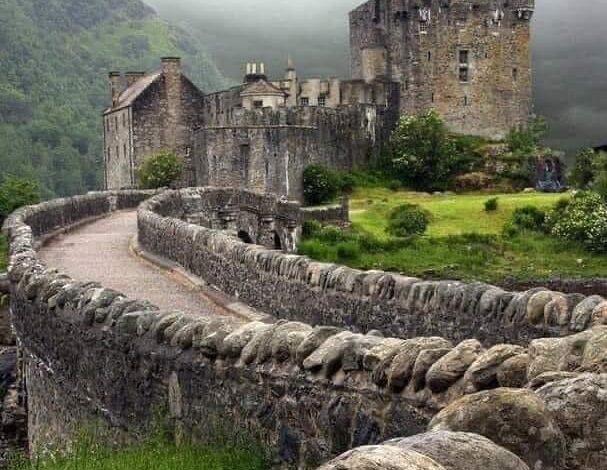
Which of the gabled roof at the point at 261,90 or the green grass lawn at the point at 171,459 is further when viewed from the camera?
the gabled roof at the point at 261,90

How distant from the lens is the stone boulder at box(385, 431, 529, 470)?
3.78 m

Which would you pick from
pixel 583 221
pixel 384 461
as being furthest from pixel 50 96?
pixel 384 461

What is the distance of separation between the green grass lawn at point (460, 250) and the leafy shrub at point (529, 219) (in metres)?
0.57

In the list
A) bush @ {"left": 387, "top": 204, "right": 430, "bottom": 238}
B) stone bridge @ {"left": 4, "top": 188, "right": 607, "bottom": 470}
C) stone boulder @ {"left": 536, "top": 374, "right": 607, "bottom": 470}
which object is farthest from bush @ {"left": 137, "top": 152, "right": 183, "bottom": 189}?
stone boulder @ {"left": 536, "top": 374, "right": 607, "bottom": 470}

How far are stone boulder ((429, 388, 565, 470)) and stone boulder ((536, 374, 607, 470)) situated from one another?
57mm

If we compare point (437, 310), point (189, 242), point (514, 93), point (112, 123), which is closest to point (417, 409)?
point (437, 310)

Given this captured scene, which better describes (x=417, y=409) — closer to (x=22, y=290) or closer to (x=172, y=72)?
(x=22, y=290)

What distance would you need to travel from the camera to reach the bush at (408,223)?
43625 millimetres

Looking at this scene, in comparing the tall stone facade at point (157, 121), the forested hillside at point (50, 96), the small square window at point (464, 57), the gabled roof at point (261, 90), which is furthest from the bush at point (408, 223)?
the forested hillside at point (50, 96)

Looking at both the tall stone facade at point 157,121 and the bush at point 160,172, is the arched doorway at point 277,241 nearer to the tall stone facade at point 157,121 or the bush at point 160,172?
the bush at point 160,172

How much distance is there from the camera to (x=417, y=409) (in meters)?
5.28

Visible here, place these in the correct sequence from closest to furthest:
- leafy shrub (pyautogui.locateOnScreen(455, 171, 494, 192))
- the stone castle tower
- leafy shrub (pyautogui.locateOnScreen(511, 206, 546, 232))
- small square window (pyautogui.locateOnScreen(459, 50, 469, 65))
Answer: leafy shrub (pyautogui.locateOnScreen(511, 206, 546, 232))
leafy shrub (pyautogui.locateOnScreen(455, 171, 494, 192))
the stone castle tower
small square window (pyautogui.locateOnScreen(459, 50, 469, 65))

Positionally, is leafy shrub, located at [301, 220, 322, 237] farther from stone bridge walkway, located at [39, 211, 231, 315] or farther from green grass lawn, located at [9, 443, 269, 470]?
green grass lawn, located at [9, 443, 269, 470]

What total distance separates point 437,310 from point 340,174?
4703 centimetres
